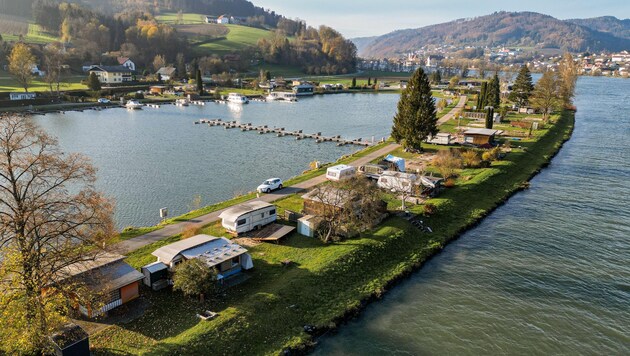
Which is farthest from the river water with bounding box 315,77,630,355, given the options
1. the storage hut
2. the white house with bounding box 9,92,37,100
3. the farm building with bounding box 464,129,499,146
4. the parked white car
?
the white house with bounding box 9,92,37,100

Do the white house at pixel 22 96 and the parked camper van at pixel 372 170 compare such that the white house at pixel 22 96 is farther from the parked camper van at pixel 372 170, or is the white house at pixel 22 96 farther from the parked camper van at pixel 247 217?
the parked camper van at pixel 247 217

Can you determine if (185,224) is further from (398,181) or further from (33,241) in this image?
(398,181)

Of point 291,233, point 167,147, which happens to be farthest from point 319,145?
point 291,233

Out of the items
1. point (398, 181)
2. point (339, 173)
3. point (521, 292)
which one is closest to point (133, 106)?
point (339, 173)

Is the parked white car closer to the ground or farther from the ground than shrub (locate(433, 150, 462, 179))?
closer to the ground

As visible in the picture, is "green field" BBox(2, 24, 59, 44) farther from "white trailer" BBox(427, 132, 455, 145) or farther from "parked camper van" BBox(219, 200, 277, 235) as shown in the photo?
"parked camper van" BBox(219, 200, 277, 235)

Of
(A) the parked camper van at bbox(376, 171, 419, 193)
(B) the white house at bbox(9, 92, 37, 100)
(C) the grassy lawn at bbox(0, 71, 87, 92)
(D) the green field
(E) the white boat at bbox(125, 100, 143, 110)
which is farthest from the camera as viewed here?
(D) the green field
